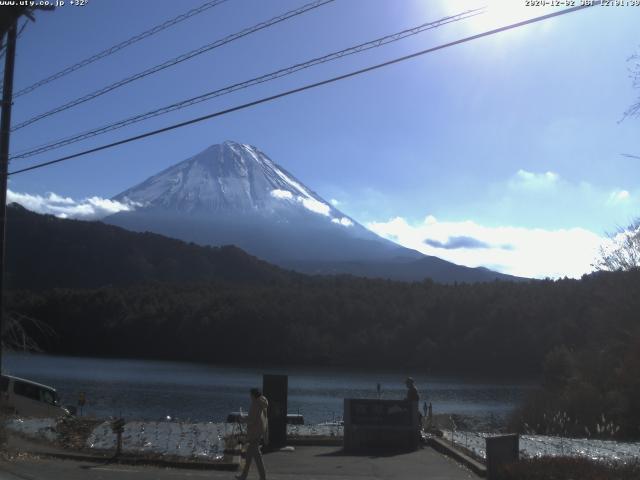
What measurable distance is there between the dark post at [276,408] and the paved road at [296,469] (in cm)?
64

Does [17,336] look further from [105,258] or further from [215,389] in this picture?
[105,258]

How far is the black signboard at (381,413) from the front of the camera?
15180mm

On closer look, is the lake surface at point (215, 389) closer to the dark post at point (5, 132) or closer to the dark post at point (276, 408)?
the dark post at point (276, 408)

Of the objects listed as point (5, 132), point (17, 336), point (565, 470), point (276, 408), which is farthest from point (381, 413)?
point (5, 132)

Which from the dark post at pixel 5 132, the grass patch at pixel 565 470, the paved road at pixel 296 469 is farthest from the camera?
the dark post at pixel 5 132

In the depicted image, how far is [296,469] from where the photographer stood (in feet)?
43.0

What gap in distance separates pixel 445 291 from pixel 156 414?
6646cm

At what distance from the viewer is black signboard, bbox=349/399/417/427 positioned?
15.2m

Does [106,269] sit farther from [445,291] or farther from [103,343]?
[445,291]

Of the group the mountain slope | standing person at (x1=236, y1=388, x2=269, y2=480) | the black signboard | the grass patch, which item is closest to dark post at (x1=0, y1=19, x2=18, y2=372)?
standing person at (x1=236, y1=388, x2=269, y2=480)

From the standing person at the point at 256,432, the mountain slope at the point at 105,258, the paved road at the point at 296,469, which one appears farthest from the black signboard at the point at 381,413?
the mountain slope at the point at 105,258

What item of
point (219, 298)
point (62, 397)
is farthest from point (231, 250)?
point (62, 397)

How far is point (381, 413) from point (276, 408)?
2.03 metres

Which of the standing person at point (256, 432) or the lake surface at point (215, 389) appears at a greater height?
the standing person at point (256, 432)
